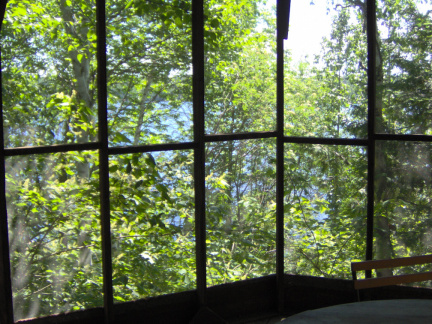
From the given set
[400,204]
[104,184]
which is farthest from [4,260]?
[400,204]

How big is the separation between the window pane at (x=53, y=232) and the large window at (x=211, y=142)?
0.04 ft

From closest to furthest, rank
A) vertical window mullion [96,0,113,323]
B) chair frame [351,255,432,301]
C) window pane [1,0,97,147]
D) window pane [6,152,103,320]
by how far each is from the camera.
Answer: chair frame [351,255,432,301], vertical window mullion [96,0,113,323], window pane [6,152,103,320], window pane [1,0,97,147]

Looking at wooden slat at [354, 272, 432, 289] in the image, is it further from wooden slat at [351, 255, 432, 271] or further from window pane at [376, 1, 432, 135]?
window pane at [376, 1, 432, 135]

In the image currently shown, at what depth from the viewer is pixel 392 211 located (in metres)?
5.24

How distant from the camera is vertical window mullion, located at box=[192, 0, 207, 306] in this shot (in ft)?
14.0

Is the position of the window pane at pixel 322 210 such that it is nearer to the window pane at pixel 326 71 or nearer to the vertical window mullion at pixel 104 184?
the window pane at pixel 326 71

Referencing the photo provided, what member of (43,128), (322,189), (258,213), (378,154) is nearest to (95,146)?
(43,128)

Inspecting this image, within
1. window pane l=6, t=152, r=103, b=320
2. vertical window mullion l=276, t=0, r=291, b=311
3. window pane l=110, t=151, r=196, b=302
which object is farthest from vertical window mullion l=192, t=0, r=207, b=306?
window pane l=6, t=152, r=103, b=320

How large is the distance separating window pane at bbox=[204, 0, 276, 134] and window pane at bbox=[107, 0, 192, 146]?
468 millimetres

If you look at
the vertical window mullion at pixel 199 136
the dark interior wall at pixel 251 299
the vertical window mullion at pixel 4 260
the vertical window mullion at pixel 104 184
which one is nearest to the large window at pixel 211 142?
the vertical window mullion at pixel 199 136

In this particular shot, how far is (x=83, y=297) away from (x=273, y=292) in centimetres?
181

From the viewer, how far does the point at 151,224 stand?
484cm

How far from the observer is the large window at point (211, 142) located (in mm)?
4516

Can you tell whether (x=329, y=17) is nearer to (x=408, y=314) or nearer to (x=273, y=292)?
(x=273, y=292)
